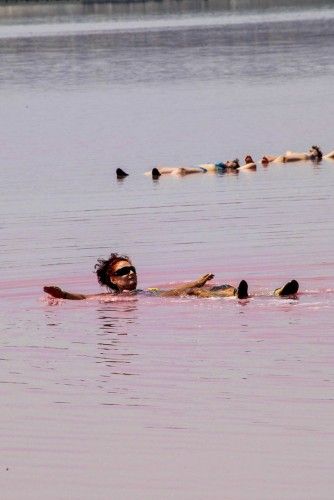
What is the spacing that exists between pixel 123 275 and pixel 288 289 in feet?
→ 7.04

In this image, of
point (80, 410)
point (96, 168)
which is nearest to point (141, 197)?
point (96, 168)

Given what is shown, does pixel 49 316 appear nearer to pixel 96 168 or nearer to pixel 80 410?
pixel 80 410

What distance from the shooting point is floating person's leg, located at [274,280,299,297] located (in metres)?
18.6

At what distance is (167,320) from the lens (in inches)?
756

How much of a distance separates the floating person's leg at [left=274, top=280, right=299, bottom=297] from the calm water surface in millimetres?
160

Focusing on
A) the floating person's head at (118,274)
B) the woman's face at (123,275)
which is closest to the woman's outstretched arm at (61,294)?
the floating person's head at (118,274)

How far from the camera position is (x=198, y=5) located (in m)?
193

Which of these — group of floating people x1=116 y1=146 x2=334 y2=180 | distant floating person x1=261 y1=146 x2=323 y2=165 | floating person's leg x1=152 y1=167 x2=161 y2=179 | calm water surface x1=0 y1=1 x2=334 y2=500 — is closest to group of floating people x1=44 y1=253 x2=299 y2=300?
calm water surface x1=0 y1=1 x2=334 y2=500

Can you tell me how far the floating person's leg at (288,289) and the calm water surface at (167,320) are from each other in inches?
6.3

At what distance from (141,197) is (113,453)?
58.1ft

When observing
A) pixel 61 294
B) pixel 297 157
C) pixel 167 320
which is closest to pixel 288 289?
pixel 167 320

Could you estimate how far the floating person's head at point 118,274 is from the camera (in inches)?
789

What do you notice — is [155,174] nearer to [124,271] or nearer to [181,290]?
[124,271]

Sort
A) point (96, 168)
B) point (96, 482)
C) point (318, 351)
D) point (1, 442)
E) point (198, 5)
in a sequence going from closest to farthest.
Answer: point (96, 482) → point (1, 442) → point (318, 351) → point (96, 168) → point (198, 5)
